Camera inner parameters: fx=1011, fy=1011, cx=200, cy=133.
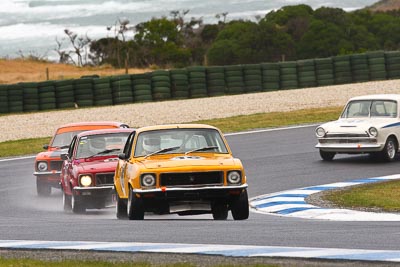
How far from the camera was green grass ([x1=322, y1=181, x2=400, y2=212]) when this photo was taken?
16.6 m

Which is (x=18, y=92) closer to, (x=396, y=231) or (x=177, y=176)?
(x=177, y=176)

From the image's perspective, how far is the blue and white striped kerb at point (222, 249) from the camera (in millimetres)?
8703

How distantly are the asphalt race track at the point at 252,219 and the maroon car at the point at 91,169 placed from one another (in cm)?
27

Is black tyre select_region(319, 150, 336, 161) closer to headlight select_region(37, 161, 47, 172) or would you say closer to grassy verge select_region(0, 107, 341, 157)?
headlight select_region(37, 161, 47, 172)

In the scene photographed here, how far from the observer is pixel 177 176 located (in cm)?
1320

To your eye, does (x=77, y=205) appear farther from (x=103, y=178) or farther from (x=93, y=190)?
(x=103, y=178)

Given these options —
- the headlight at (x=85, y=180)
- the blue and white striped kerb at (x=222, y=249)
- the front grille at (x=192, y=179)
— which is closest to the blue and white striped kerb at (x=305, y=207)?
the front grille at (x=192, y=179)

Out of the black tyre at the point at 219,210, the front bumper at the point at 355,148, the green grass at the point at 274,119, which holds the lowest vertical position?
the green grass at the point at 274,119

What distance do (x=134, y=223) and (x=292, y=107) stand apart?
1217 inches

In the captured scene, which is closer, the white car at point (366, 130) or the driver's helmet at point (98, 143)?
the driver's helmet at point (98, 143)

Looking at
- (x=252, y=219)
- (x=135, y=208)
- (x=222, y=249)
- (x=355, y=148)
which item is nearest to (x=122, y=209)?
(x=135, y=208)

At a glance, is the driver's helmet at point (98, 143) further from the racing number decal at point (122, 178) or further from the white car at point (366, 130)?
the white car at point (366, 130)

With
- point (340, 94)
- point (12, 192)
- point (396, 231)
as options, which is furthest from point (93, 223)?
point (340, 94)

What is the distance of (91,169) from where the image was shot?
53.9 feet
